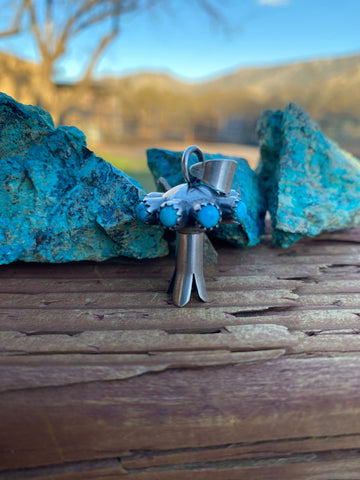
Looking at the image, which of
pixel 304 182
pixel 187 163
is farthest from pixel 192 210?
pixel 304 182

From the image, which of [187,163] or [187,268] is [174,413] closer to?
[187,268]

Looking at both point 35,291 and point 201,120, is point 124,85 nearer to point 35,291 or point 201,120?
point 201,120

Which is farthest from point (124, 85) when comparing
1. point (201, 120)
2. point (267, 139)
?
point (267, 139)

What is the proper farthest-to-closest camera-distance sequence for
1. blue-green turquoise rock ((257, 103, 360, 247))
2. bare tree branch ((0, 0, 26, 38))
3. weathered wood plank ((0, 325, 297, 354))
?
bare tree branch ((0, 0, 26, 38))
blue-green turquoise rock ((257, 103, 360, 247))
weathered wood plank ((0, 325, 297, 354))

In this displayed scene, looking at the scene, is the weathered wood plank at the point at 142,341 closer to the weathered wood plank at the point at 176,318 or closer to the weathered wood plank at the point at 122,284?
the weathered wood plank at the point at 176,318

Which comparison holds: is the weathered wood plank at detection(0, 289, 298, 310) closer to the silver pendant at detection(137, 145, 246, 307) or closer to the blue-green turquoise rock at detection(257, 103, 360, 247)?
the silver pendant at detection(137, 145, 246, 307)

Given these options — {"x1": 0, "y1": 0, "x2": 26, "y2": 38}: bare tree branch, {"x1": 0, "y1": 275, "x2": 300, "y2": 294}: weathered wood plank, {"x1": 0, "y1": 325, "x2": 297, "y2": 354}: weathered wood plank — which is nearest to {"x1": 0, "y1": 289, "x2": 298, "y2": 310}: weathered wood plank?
{"x1": 0, "y1": 275, "x2": 300, "y2": 294}: weathered wood plank
